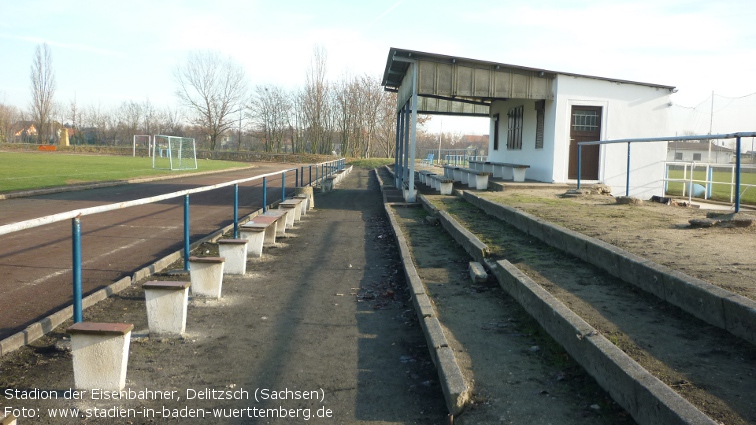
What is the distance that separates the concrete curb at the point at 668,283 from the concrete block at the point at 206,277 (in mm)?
4162

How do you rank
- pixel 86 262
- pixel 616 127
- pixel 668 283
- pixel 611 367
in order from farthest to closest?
pixel 616 127 → pixel 86 262 → pixel 668 283 → pixel 611 367

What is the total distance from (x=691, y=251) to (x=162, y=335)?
553cm

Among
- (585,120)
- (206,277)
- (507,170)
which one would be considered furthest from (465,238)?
(507,170)

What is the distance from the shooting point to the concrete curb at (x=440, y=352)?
402 centimetres

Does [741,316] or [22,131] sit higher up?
[22,131]

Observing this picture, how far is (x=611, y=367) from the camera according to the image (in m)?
3.95

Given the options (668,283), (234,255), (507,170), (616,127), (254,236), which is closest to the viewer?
(668,283)

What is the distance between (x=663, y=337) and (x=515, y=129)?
19.6 metres

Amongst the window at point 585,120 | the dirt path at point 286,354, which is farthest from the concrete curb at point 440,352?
the window at point 585,120

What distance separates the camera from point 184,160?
4672 centimetres

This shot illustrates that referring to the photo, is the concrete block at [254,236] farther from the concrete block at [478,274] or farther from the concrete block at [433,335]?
the concrete block at [433,335]

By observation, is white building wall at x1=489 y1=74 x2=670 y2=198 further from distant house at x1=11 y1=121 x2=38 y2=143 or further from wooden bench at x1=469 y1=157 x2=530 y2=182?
distant house at x1=11 y1=121 x2=38 y2=143

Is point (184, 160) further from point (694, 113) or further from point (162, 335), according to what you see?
point (162, 335)

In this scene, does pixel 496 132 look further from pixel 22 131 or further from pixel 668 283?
pixel 22 131
